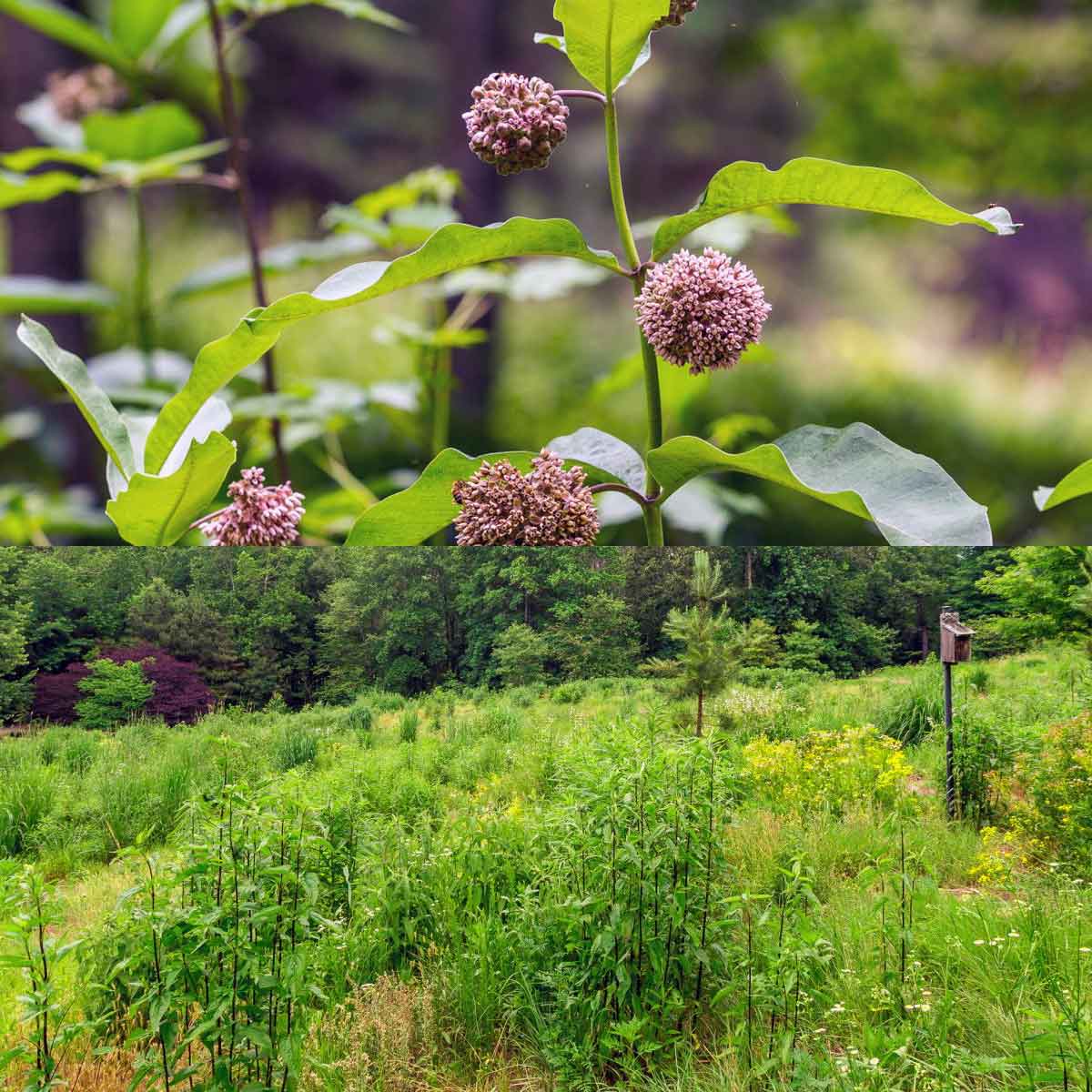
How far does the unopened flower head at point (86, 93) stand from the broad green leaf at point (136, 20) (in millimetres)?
212

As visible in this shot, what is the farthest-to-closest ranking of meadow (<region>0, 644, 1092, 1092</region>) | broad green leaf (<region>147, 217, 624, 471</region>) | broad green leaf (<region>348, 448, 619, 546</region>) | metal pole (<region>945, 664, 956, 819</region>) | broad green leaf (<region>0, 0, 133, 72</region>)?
metal pole (<region>945, 664, 956, 819</region>), meadow (<region>0, 644, 1092, 1092</region>), broad green leaf (<region>0, 0, 133, 72</region>), broad green leaf (<region>348, 448, 619, 546</region>), broad green leaf (<region>147, 217, 624, 471</region>)

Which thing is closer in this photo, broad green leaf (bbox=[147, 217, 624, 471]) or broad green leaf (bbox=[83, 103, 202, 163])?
broad green leaf (bbox=[147, 217, 624, 471])

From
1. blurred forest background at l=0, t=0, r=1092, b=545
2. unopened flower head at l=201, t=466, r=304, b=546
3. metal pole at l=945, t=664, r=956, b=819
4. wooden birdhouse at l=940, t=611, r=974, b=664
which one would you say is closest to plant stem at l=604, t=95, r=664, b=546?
unopened flower head at l=201, t=466, r=304, b=546

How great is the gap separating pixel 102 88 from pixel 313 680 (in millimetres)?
840

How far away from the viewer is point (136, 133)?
912 millimetres

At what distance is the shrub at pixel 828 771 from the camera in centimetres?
122

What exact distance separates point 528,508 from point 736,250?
0.68m

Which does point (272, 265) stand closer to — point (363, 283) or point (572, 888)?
point (363, 283)

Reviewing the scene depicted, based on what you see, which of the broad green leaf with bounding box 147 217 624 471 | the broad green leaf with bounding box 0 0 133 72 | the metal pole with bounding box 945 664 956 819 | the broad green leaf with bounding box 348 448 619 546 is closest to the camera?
the broad green leaf with bounding box 147 217 624 471

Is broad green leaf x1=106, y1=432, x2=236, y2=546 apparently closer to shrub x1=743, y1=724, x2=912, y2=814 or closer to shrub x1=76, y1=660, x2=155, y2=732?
shrub x1=76, y1=660, x2=155, y2=732

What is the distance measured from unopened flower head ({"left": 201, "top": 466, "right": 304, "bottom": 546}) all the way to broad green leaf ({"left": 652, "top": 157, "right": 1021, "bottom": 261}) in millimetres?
295

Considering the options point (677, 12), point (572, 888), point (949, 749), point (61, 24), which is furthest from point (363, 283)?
point (949, 749)

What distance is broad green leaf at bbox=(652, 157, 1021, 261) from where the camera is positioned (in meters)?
0.48

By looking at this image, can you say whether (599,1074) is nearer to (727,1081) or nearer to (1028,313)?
(727,1081)
